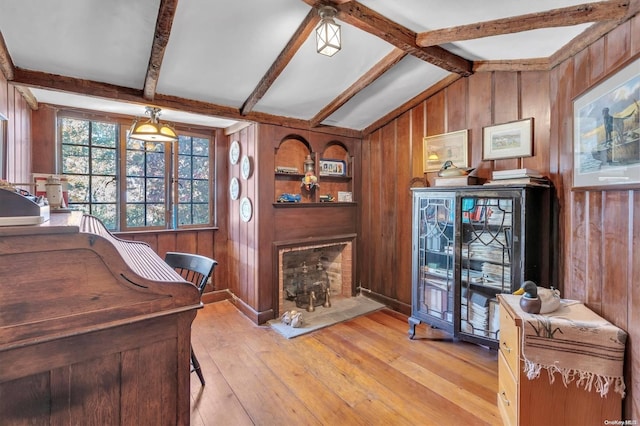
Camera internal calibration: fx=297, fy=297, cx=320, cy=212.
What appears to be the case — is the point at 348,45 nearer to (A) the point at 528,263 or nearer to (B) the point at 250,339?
(A) the point at 528,263

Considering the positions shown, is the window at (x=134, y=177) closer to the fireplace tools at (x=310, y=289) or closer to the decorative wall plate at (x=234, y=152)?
the decorative wall plate at (x=234, y=152)

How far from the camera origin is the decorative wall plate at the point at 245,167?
3472mm

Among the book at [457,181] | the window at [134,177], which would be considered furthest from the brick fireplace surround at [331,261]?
the book at [457,181]

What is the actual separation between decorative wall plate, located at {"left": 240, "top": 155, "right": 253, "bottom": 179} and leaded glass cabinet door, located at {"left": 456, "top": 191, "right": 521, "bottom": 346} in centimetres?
227

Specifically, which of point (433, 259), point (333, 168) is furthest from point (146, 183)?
point (433, 259)

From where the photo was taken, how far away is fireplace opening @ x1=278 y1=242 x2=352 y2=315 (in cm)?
388

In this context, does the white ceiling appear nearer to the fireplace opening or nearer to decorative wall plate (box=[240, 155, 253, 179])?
decorative wall plate (box=[240, 155, 253, 179])

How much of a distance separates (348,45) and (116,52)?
1.75 m

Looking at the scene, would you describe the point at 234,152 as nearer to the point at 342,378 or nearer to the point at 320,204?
the point at 320,204

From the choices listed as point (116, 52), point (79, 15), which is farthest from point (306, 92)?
point (79, 15)

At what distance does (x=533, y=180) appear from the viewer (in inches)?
91.6

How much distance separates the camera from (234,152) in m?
3.80

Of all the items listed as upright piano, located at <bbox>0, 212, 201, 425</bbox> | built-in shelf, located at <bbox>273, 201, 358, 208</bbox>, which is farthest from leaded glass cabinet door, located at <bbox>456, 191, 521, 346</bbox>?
upright piano, located at <bbox>0, 212, 201, 425</bbox>

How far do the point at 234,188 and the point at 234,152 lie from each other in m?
0.46
